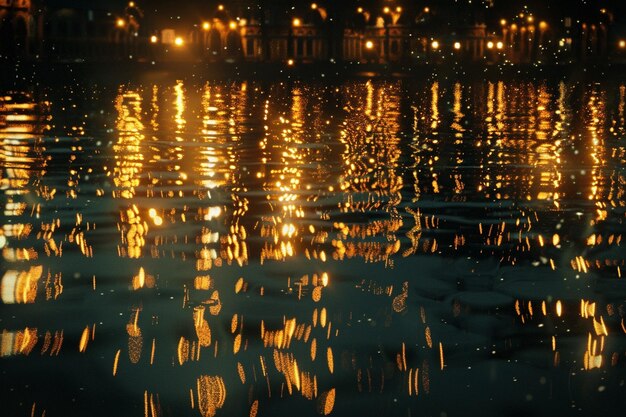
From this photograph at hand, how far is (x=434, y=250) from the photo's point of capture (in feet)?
35.2

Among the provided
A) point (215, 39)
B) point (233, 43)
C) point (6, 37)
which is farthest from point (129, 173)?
point (233, 43)

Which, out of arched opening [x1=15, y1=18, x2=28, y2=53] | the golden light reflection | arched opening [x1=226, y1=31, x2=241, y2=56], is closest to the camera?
the golden light reflection

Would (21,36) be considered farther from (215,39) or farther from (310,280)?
(310,280)

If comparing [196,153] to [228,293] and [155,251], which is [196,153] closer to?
[155,251]

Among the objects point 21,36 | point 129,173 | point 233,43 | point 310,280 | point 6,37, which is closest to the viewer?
point 310,280

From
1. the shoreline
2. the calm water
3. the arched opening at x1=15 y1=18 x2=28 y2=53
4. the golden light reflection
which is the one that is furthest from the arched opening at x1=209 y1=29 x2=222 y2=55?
the calm water

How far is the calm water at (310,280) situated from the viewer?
643 cm

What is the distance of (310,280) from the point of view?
9.32 metres

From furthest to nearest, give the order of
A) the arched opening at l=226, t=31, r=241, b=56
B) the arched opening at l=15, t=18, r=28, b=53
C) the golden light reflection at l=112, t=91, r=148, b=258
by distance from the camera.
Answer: the arched opening at l=226, t=31, r=241, b=56 → the arched opening at l=15, t=18, r=28, b=53 → the golden light reflection at l=112, t=91, r=148, b=258

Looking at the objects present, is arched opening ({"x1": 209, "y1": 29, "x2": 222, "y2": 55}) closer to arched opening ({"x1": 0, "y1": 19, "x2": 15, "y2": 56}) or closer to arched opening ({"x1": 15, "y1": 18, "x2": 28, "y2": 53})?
arched opening ({"x1": 15, "y1": 18, "x2": 28, "y2": 53})

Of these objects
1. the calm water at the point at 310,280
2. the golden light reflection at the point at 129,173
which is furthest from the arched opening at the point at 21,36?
the calm water at the point at 310,280

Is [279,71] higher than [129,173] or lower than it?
lower

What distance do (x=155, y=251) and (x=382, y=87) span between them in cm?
4279

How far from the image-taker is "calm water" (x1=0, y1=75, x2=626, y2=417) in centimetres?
643
